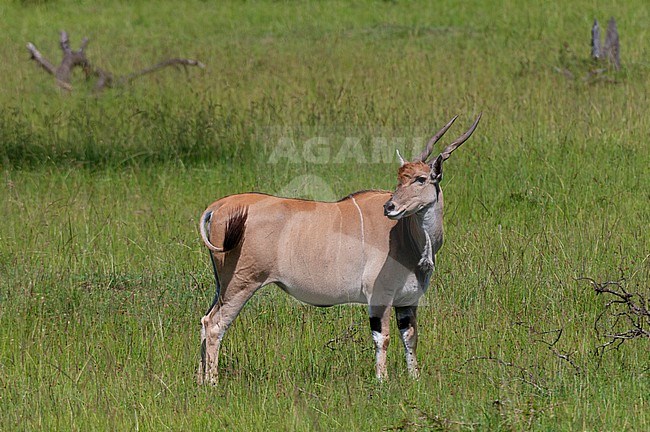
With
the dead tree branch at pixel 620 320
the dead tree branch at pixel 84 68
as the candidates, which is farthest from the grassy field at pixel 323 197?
the dead tree branch at pixel 84 68

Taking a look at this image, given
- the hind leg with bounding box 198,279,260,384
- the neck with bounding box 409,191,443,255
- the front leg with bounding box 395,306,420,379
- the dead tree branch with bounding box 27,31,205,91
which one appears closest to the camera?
the neck with bounding box 409,191,443,255

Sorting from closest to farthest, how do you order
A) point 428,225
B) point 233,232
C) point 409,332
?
point 428,225, point 233,232, point 409,332

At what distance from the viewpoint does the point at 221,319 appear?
505cm

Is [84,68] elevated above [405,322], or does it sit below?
above

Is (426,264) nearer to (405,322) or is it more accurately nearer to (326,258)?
(405,322)

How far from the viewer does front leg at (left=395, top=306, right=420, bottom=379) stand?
5141 millimetres

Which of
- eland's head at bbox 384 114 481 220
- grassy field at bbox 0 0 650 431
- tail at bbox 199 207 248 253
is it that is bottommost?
grassy field at bbox 0 0 650 431

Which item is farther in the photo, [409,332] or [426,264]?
[409,332]

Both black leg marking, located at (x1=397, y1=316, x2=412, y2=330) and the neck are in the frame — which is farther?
black leg marking, located at (x1=397, y1=316, x2=412, y2=330)

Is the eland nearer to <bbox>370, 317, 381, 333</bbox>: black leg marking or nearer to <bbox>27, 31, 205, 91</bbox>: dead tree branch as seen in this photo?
<bbox>370, 317, 381, 333</bbox>: black leg marking

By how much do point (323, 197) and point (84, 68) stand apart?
6.25 meters

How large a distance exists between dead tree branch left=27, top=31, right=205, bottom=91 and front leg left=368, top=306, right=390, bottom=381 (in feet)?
29.7

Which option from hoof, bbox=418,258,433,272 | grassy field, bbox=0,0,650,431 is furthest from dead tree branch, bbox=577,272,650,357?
hoof, bbox=418,258,433,272

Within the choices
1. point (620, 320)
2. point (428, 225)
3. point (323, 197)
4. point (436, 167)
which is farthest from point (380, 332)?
point (323, 197)
